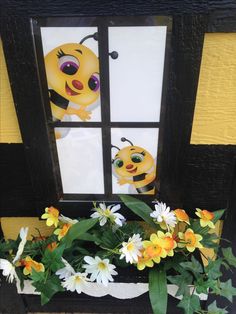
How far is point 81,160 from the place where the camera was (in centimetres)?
106

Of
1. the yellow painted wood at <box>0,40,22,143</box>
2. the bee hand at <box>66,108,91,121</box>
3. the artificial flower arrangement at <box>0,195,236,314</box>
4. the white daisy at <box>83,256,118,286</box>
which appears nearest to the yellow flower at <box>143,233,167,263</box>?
the artificial flower arrangement at <box>0,195,236,314</box>

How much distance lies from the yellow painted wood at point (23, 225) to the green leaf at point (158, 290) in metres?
0.46

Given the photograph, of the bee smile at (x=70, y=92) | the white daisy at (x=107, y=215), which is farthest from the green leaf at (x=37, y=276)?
the bee smile at (x=70, y=92)

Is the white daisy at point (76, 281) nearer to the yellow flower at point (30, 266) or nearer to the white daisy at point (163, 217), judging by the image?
the yellow flower at point (30, 266)

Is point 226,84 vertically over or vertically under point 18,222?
over

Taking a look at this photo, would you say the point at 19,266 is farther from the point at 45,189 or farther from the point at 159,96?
the point at 159,96

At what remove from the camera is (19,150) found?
1.06m

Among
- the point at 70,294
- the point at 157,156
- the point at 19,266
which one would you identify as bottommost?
the point at 70,294

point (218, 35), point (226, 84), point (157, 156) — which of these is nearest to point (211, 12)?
point (218, 35)

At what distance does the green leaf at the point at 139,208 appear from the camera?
1027mm

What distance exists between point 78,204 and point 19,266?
11.3 inches

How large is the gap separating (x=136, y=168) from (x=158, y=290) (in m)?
0.40

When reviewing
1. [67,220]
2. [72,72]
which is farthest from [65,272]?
[72,72]

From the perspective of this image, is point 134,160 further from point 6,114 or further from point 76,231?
point 6,114
